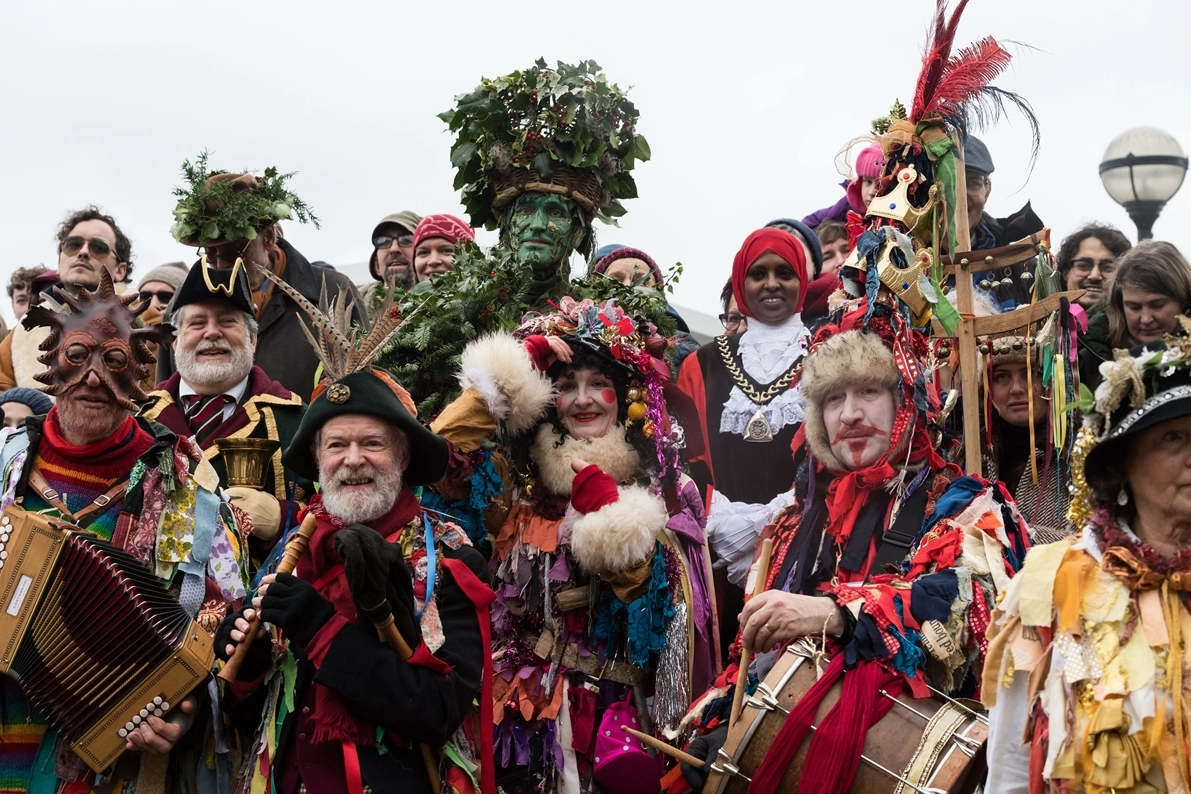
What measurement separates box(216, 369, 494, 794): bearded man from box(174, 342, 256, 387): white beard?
986mm

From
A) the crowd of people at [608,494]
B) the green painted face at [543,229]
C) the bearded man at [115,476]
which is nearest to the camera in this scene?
the crowd of people at [608,494]

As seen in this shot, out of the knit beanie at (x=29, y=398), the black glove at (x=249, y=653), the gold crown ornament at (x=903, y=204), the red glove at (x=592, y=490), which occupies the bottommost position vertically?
the black glove at (x=249, y=653)

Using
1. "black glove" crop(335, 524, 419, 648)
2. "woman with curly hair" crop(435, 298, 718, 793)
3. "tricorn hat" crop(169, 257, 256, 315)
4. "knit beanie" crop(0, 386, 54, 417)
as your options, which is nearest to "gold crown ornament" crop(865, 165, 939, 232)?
"woman with curly hair" crop(435, 298, 718, 793)

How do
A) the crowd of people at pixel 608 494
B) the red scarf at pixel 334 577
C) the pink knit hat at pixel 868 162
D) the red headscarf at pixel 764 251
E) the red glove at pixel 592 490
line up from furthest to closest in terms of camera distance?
Result: the red headscarf at pixel 764 251, the pink knit hat at pixel 868 162, the red glove at pixel 592 490, the red scarf at pixel 334 577, the crowd of people at pixel 608 494

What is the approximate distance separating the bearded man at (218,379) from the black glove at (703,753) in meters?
2.10

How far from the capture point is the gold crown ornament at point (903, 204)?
19.1ft

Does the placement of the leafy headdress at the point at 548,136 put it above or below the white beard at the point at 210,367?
above

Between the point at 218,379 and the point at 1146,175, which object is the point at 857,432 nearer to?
the point at 218,379

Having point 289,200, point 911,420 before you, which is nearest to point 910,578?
point 911,420

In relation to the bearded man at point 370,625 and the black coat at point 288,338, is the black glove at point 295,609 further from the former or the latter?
the black coat at point 288,338

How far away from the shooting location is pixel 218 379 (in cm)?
614

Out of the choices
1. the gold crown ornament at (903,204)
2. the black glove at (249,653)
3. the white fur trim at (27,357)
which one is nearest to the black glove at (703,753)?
the black glove at (249,653)

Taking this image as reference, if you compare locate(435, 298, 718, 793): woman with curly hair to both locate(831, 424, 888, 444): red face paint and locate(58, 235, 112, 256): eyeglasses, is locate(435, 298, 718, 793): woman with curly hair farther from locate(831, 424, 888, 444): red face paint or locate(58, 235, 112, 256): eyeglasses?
locate(58, 235, 112, 256): eyeglasses

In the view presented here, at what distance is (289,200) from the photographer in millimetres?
7000
